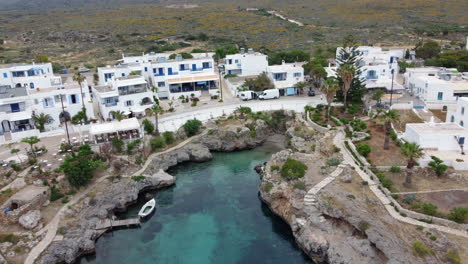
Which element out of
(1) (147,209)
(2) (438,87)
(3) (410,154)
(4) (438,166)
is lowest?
(1) (147,209)

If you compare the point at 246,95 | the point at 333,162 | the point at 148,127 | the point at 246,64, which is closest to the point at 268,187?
the point at 333,162

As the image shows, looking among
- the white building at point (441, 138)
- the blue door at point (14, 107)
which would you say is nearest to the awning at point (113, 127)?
the blue door at point (14, 107)

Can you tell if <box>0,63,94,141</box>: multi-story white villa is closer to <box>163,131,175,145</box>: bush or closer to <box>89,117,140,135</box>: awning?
<box>89,117,140,135</box>: awning

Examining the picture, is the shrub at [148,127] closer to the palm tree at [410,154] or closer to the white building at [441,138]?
the palm tree at [410,154]

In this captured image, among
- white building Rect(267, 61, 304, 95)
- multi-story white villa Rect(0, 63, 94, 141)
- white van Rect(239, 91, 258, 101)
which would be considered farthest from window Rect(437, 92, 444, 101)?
multi-story white villa Rect(0, 63, 94, 141)

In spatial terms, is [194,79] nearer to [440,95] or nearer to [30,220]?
[30,220]
